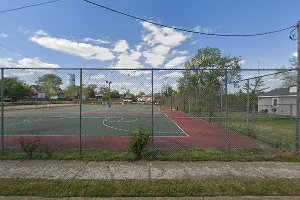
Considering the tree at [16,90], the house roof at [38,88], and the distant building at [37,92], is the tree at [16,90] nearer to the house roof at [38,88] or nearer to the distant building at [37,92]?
the distant building at [37,92]

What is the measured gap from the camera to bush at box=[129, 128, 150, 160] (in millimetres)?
7223

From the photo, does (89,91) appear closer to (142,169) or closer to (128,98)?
(128,98)

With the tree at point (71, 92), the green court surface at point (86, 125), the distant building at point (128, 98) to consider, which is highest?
the tree at point (71, 92)

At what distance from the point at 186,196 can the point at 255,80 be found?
7821 mm

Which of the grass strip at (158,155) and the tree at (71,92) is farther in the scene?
the tree at (71,92)

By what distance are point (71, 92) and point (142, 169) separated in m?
4.08

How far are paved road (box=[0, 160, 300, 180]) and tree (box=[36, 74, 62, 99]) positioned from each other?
9.16 ft

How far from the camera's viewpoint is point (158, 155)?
775 cm

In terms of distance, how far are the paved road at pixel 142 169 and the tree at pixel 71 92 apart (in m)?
2.57

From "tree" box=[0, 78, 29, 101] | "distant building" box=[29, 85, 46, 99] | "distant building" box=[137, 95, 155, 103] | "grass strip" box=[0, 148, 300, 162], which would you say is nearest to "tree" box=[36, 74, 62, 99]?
"distant building" box=[29, 85, 46, 99]

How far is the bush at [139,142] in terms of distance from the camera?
7223 mm

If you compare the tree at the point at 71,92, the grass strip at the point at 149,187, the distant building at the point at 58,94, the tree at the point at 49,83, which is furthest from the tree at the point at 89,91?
the grass strip at the point at 149,187

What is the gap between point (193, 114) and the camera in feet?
59.1

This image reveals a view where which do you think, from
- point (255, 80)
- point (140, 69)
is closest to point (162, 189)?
point (140, 69)
